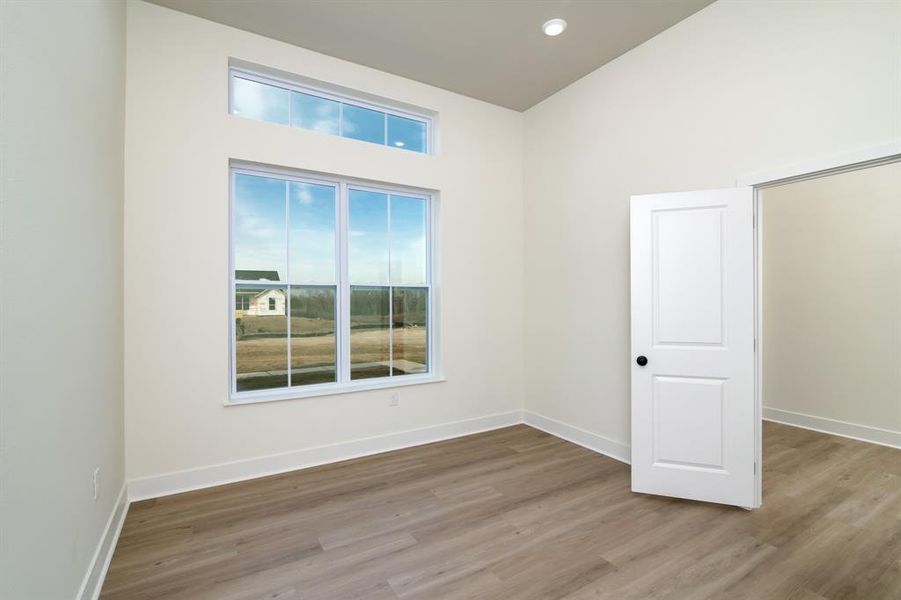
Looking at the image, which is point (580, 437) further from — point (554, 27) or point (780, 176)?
point (554, 27)

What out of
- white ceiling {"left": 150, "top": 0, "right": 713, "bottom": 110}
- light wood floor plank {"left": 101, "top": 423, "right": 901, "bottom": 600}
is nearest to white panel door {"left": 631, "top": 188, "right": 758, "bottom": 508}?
light wood floor plank {"left": 101, "top": 423, "right": 901, "bottom": 600}

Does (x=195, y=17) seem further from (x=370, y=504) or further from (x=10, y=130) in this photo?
(x=370, y=504)

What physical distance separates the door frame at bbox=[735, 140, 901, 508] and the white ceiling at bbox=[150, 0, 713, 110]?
1.38 metres

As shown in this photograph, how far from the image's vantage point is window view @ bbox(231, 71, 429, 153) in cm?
334

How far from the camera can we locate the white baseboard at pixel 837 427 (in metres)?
3.82

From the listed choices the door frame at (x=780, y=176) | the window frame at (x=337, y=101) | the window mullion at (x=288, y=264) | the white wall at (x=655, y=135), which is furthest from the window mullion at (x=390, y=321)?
the door frame at (x=780, y=176)

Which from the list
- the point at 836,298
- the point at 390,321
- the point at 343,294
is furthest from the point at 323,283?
the point at 836,298

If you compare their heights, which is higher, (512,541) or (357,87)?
(357,87)

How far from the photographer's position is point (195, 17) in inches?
119

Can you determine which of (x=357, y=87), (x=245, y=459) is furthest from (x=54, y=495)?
(x=357, y=87)

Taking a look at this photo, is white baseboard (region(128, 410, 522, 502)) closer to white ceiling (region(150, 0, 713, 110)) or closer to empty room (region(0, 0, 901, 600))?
empty room (region(0, 0, 901, 600))

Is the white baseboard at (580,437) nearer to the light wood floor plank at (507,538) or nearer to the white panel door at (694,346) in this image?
the light wood floor plank at (507,538)

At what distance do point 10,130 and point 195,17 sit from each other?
2.53 m

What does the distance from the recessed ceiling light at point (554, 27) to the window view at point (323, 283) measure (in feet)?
5.81
